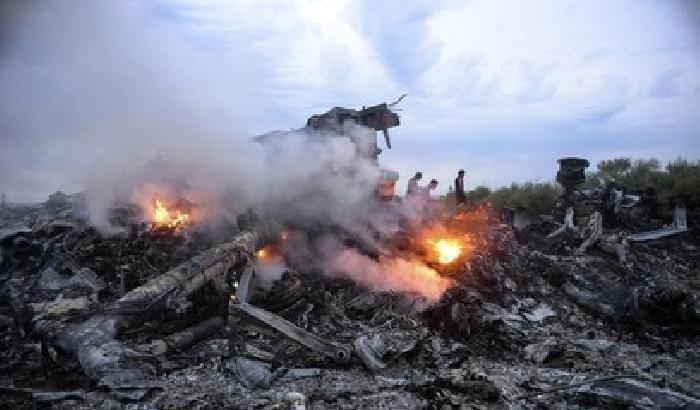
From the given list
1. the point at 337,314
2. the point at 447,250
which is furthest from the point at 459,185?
the point at 337,314

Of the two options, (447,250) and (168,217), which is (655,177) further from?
(168,217)

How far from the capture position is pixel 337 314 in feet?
28.7

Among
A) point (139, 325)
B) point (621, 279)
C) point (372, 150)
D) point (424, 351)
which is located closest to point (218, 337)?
point (139, 325)

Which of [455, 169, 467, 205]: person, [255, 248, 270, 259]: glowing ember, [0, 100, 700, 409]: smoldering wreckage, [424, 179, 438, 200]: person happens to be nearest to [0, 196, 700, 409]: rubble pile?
[0, 100, 700, 409]: smoldering wreckage

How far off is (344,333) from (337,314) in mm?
718

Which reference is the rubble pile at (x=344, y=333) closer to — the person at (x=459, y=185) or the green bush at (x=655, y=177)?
the person at (x=459, y=185)

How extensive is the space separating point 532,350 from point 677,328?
3.05 m

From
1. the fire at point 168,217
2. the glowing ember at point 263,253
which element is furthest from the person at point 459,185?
the fire at point 168,217

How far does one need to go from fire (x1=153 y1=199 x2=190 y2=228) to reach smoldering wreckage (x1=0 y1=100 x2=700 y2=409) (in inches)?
1.9

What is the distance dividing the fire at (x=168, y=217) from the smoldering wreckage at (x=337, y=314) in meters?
0.05

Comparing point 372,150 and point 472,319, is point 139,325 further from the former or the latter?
point 372,150

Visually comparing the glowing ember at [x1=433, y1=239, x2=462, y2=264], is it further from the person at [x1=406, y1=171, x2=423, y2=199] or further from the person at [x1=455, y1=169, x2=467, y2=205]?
the person at [x1=455, y1=169, x2=467, y2=205]

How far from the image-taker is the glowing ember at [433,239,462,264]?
9855mm

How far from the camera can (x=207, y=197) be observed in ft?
36.9
